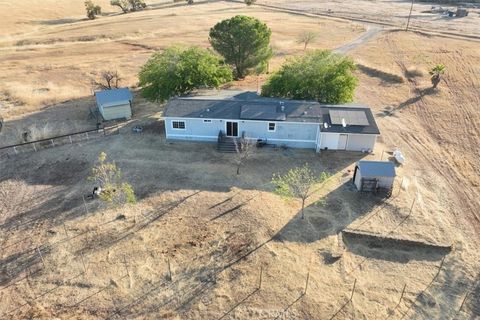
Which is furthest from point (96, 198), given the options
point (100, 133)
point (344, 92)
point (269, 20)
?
point (269, 20)

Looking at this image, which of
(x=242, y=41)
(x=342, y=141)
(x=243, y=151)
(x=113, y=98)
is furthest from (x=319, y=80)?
(x=113, y=98)

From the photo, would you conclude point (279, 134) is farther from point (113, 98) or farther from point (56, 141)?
point (56, 141)

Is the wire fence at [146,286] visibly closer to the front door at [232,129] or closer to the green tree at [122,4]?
the front door at [232,129]

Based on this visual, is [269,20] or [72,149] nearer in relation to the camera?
[72,149]

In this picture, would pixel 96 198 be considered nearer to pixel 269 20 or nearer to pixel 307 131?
pixel 307 131

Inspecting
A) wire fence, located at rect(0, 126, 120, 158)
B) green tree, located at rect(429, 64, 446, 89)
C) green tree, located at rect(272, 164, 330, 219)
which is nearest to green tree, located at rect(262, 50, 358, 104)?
green tree, located at rect(272, 164, 330, 219)

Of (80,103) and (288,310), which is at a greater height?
(80,103)
